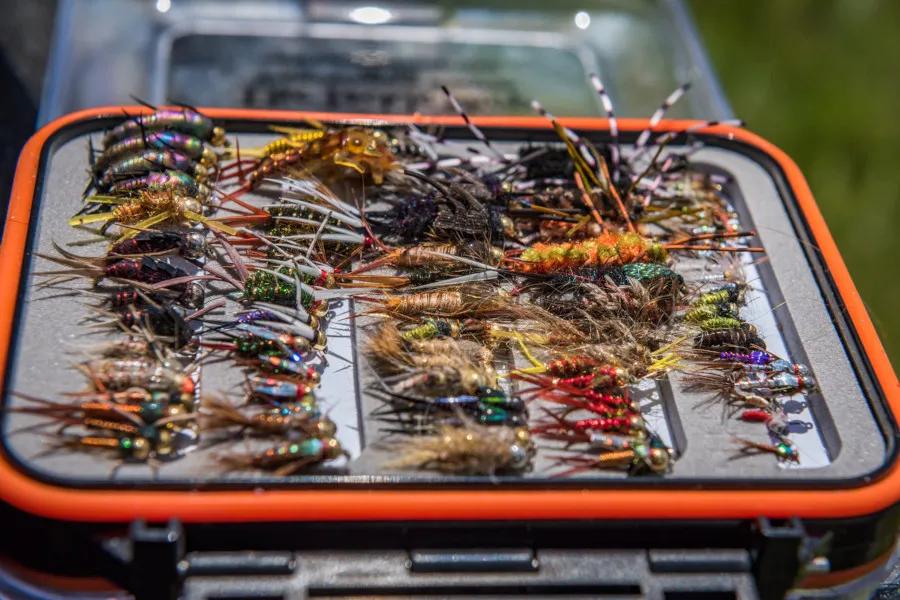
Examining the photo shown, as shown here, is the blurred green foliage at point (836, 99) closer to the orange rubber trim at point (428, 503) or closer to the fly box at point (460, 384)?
the fly box at point (460, 384)

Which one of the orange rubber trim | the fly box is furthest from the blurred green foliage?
the orange rubber trim

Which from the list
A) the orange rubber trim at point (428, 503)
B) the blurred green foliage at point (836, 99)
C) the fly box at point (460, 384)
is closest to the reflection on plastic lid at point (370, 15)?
the fly box at point (460, 384)

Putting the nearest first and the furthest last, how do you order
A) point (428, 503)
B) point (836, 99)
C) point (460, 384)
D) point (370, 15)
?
point (428, 503) → point (460, 384) → point (370, 15) → point (836, 99)

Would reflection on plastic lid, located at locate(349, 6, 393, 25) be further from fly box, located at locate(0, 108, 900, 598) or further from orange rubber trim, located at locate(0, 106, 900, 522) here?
orange rubber trim, located at locate(0, 106, 900, 522)


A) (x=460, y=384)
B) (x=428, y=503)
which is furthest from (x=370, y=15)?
(x=428, y=503)

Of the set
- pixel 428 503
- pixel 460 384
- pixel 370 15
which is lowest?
pixel 428 503

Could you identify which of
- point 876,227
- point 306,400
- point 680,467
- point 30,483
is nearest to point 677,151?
point 680,467

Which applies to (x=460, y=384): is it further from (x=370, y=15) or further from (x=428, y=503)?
(x=370, y=15)

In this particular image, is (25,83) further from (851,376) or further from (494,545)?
(851,376)
